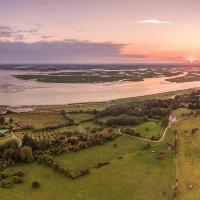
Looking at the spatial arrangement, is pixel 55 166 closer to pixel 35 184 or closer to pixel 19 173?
pixel 19 173

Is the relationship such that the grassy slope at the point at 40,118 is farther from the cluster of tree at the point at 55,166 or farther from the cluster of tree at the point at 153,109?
the cluster of tree at the point at 55,166

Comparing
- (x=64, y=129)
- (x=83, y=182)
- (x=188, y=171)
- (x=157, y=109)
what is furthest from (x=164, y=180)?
(x=157, y=109)

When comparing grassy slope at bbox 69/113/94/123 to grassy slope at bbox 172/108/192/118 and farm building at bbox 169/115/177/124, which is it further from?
grassy slope at bbox 172/108/192/118

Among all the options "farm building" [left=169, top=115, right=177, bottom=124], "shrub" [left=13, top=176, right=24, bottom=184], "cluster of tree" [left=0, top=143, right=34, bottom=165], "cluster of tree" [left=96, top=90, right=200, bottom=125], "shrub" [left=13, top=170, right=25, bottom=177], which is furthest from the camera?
"cluster of tree" [left=96, top=90, right=200, bottom=125]

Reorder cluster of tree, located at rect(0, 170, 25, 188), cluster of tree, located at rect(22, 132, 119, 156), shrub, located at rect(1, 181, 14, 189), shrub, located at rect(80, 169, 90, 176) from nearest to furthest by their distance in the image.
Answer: shrub, located at rect(1, 181, 14, 189)
cluster of tree, located at rect(0, 170, 25, 188)
shrub, located at rect(80, 169, 90, 176)
cluster of tree, located at rect(22, 132, 119, 156)

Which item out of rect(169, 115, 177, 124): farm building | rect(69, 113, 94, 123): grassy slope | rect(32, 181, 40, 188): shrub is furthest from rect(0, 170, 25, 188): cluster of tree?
rect(169, 115, 177, 124): farm building

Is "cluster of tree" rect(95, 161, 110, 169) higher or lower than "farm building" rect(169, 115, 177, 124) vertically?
lower

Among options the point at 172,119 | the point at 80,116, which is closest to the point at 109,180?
the point at 172,119

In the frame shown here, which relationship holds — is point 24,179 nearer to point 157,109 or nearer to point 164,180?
point 164,180

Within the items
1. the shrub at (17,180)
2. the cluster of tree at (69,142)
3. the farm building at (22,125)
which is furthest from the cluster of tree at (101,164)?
the farm building at (22,125)
